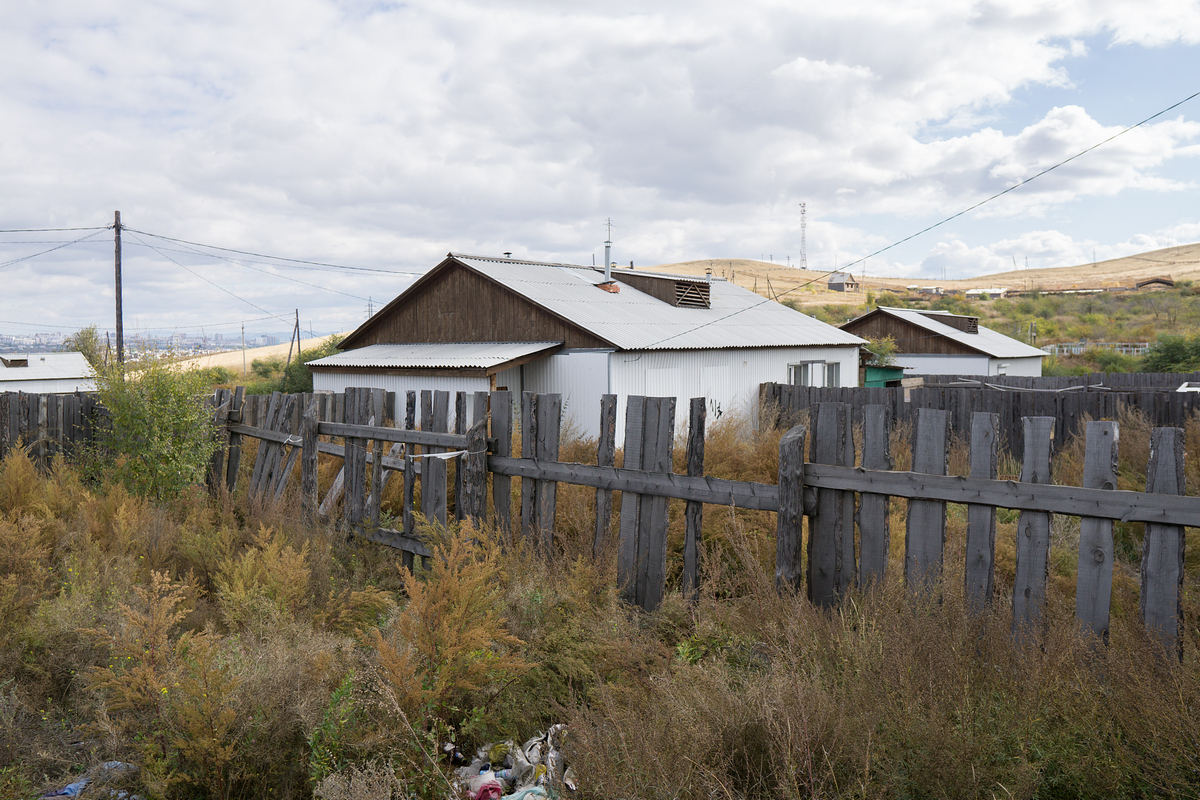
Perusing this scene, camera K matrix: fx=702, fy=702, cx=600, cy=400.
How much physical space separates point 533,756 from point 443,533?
105 inches

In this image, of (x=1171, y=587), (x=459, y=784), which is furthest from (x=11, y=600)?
(x=1171, y=587)

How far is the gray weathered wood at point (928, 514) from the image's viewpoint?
379 cm

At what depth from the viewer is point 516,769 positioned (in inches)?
128

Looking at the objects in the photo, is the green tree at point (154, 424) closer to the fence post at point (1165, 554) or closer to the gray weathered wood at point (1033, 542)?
the gray weathered wood at point (1033, 542)

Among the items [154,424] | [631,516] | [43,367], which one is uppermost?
[43,367]

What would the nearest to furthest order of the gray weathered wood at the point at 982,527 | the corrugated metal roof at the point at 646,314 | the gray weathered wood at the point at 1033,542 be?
the gray weathered wood at the point at 1033,542, the gray weathered wood at the point at 982,527, the corrugated metal roof at the point at 646,314

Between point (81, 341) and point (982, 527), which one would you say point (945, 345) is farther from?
point (81, 341)

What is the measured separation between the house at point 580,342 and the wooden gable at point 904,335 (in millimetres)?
11901

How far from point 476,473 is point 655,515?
179cm

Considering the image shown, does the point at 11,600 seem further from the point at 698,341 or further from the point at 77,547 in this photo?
the point at 698,341

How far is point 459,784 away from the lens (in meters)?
2.96

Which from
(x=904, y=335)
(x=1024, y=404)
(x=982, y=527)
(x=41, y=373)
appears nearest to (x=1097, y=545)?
(x=982, y=527)

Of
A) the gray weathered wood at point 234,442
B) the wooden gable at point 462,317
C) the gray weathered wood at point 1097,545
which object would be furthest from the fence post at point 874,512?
the wooden gable at point 462,317

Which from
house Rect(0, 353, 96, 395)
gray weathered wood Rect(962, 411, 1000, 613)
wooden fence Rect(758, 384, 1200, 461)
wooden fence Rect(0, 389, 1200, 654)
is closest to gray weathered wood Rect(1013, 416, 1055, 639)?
wooden fence Rect(0, 389, 1200, 654)
